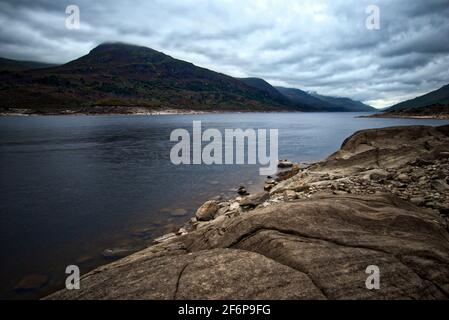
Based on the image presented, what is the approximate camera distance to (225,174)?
1217 inches

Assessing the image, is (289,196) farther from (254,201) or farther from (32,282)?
(32,282)

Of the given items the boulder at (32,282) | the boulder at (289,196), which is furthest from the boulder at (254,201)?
the boulder at (32,282)

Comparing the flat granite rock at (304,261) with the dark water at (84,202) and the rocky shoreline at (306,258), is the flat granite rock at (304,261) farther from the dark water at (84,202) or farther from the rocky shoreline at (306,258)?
the dark water at (84,202)

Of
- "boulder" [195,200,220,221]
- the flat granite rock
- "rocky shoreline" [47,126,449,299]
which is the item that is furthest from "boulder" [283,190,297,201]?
"boulder" [195,200,220,221]

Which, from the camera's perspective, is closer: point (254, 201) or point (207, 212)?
point (254, 201)

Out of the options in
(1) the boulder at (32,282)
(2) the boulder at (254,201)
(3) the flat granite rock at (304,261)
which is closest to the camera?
(3) the flat granite rock at (304,261)

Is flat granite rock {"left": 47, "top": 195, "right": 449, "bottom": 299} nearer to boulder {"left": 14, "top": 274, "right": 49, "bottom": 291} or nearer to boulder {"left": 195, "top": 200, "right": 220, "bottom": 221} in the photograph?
boulder {"left": 14, "top": 274, "right": 49, "bottom": 291}

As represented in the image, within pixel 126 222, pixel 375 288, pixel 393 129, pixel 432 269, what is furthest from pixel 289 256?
pixel 393 129

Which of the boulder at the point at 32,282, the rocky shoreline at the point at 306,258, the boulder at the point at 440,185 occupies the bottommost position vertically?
the boulder at the point at 32,282

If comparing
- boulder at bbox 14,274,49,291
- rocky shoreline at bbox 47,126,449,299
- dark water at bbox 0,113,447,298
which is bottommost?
boulder at bbox 14,274,49,291

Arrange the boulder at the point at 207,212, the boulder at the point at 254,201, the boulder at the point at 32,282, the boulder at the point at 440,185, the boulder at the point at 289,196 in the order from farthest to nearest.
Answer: the boulder at the point at 207,212 → the boulder at the point at 254,201 → the boulder at the point at 289,196 → the boulder at the point at 440,185 → the boulder at the point at 32,282

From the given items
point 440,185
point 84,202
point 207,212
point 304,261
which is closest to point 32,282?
point 207,212

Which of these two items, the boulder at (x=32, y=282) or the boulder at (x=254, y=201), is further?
the boulder at (x=254, y=201)

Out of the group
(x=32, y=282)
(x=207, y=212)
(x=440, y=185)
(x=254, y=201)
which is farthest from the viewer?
(x=207, y=212)
